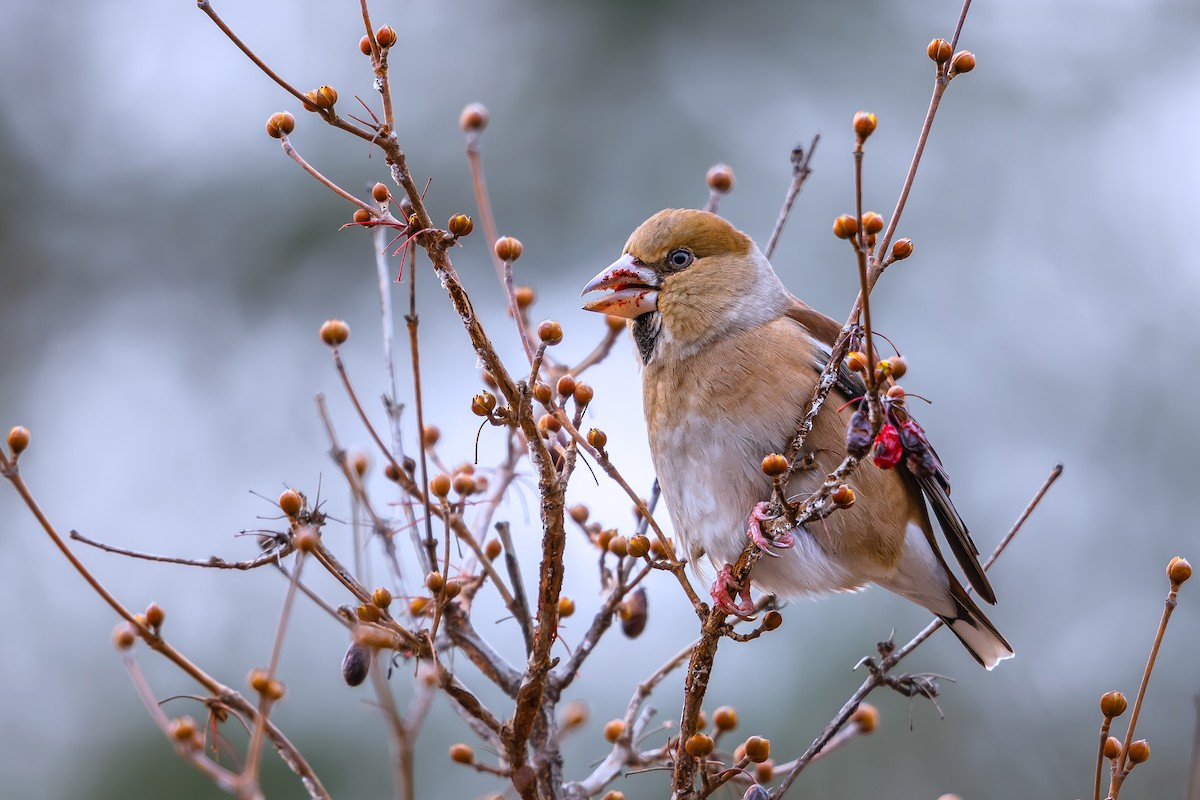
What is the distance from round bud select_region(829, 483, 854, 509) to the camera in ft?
6.99

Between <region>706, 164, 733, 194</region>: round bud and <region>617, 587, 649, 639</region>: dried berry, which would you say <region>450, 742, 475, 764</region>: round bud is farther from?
<region>706, 164, 733, 194</region>: round bud

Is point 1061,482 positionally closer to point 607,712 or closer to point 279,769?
point 607,712

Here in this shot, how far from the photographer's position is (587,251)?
7.18 m

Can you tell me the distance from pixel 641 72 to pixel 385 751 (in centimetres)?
432

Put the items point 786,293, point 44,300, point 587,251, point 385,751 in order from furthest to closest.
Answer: point 44,300 < point 587,251 < point 385,751 < point 786,293

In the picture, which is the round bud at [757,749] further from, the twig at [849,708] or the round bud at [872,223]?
the round bud at [872,223]

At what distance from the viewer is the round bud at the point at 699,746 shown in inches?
89.7

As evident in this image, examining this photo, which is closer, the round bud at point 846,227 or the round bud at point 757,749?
the round bud at point 846,227

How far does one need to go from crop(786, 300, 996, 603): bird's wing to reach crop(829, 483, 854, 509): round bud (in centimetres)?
119

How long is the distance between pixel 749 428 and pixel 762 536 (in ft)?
2.70

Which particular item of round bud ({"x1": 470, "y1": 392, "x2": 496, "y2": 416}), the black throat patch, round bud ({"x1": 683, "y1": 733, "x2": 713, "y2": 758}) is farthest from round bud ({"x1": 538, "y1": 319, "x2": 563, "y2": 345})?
the black throat patch

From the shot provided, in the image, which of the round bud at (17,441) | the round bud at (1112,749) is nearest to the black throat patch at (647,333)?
the round bud at (1112,749)

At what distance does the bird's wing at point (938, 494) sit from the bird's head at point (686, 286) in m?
0.14

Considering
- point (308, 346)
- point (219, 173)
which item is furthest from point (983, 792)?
point (219, 173)
